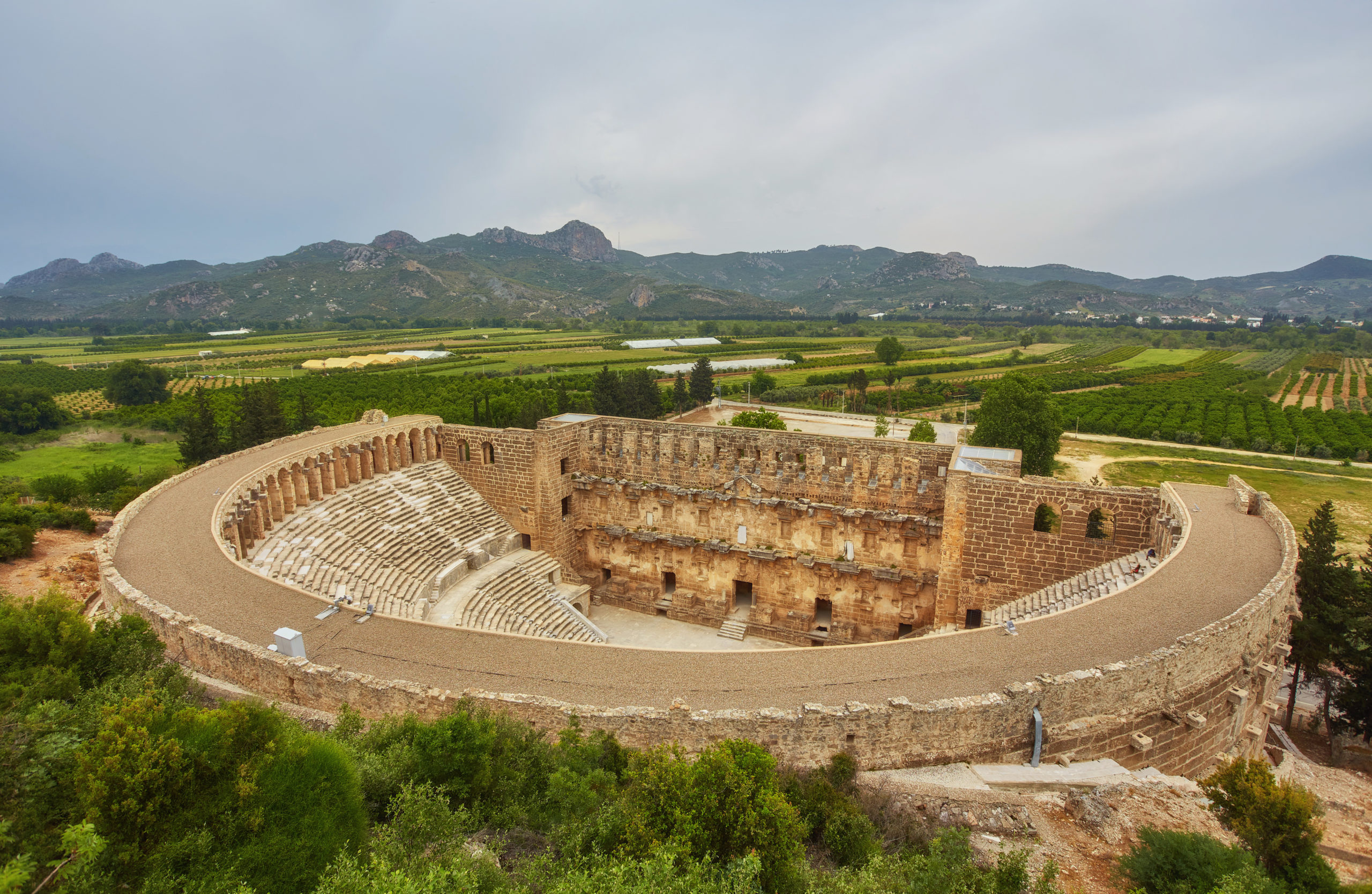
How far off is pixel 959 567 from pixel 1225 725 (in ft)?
26.4

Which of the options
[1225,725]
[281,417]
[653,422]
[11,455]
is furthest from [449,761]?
[11,455]

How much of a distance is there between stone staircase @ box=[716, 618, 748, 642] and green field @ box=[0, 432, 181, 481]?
36.9 m

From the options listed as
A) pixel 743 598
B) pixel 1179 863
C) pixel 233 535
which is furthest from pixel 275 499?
pixel 1179 863

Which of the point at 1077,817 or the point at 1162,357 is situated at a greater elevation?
the point at 1162,357

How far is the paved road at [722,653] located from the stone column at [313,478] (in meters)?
6.42

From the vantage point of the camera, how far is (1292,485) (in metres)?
45.5

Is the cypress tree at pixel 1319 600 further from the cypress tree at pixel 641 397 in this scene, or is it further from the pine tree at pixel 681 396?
the pine tree at pixel 681 396

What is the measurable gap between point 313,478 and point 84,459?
130 feet

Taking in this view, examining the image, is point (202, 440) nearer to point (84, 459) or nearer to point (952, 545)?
point (84, 459)

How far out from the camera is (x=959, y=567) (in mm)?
21672

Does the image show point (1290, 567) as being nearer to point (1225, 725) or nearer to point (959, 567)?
point (1225, 725)

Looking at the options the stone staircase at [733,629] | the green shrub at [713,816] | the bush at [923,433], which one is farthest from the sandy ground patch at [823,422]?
the green shrub at [713,816]

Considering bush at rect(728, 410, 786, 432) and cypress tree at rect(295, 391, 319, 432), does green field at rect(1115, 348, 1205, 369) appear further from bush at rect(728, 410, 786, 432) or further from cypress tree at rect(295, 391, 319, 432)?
cypress tree at rect(295, 391, 319, 432)

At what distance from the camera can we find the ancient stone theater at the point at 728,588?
1233 cm
